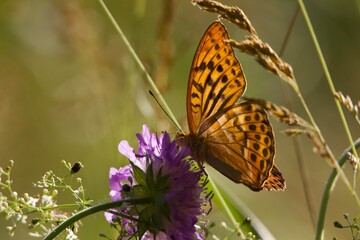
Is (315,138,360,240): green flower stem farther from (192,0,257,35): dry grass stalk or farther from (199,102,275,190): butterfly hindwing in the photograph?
(192,0,257,35): dry grass stalk

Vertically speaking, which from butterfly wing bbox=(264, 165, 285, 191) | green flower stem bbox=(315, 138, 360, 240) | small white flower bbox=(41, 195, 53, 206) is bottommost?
green flower stem bbox=(315, 138, 360, 240)

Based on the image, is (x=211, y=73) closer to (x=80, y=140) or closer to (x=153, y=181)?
(x=153, y=181)

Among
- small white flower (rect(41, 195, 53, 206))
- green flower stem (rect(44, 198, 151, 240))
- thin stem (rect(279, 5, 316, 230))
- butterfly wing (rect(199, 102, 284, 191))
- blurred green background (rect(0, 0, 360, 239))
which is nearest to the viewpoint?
green flower stem (rect(44, 198, 151, 240))

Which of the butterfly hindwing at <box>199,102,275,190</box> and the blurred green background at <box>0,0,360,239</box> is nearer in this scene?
the butterfly hindwing at <box>199,102,275,190</box>

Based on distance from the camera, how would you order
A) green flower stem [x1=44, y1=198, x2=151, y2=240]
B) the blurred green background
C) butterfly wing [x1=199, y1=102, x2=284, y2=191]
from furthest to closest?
1. the blurred green background
2. butterfly wing [x1=199, y1=102, x2=284, y2=191]
3. green flower stem [x1=44, y1=198, x2=151, y2=240]

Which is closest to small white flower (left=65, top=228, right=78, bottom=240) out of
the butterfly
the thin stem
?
the butterfly

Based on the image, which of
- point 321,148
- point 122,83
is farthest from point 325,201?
point 122,83

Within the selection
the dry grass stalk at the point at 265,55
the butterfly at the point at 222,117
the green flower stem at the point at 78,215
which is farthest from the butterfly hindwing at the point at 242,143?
the green flower stem at the point at 78,215

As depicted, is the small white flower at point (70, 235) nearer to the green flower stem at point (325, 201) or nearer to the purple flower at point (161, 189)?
the purple flower at point (161, 189)

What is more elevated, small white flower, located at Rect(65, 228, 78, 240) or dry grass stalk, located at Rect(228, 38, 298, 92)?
dry grass stalk, located at Rect(228, 38, 298, 92)
